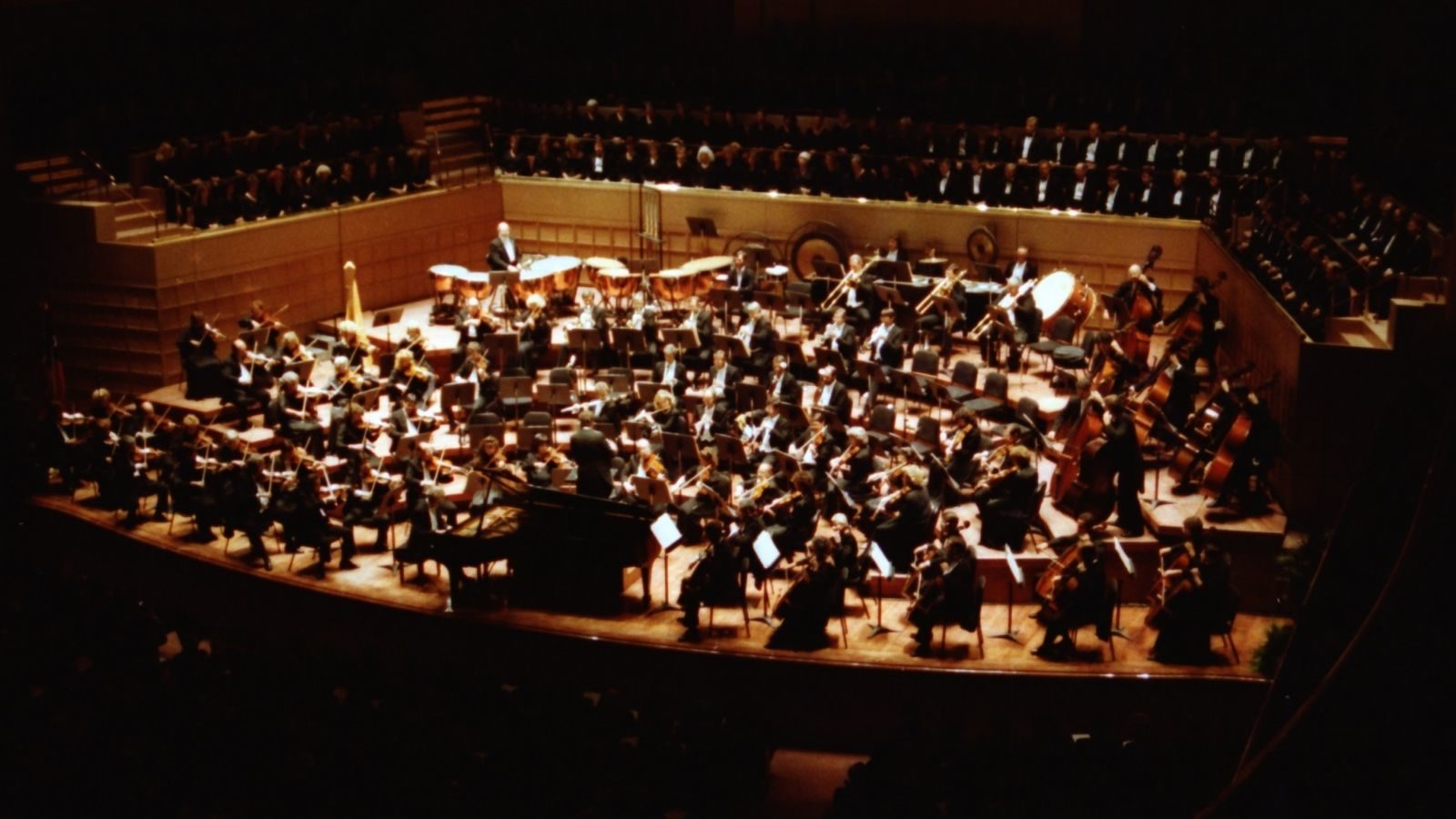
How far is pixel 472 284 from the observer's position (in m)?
21.0

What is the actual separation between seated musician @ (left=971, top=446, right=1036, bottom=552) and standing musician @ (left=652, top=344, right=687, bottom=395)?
408 centimetres

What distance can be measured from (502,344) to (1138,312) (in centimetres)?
707

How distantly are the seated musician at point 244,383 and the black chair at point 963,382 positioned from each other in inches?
306

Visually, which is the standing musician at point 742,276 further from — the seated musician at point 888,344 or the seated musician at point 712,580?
the seated musician at point 712,580

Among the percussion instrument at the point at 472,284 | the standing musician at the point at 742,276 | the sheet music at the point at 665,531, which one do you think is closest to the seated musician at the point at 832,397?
the standing musician at the point at 742,276

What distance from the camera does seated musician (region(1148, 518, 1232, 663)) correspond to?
43.1 ft

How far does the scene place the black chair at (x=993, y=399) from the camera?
55.9 feet

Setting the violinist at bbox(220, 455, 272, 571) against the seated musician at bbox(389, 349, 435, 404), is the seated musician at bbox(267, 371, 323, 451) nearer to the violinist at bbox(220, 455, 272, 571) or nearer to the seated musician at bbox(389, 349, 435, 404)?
the seated musician at bbox(389, 349, 435, 404)

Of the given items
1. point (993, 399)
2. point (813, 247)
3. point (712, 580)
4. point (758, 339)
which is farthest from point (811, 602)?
point (813, 247)

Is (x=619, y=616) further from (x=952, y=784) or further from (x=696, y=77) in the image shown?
(x=696, y=77)

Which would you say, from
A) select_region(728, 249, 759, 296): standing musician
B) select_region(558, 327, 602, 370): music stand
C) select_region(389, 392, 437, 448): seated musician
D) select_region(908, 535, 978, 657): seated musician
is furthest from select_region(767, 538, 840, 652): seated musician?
select_region(728, 249, 759, 296): standing musician

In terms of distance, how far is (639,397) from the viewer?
57.6 feet

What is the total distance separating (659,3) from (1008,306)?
10996 millimetres

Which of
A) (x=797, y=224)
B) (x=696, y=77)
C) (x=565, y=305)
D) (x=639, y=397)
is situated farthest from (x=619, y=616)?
(x=696, y=77)
